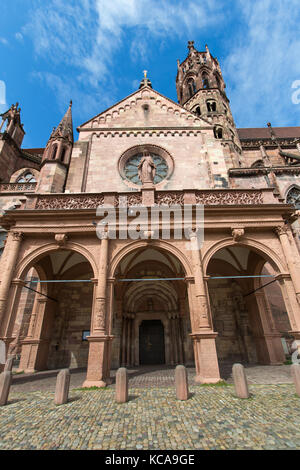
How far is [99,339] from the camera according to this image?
7289 millimetres

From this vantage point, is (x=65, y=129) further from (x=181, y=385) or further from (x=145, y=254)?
(x=181, y=385)

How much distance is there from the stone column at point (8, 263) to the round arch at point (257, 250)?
23.5 feet

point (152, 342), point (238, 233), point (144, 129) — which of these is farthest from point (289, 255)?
point (144, 129)

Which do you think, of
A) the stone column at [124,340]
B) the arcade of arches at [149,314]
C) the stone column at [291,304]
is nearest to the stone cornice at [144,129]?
the arcade of arches at [149,314]

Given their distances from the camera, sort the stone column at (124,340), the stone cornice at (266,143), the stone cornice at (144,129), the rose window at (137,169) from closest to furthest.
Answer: the stone column at (124,340) < the rose window at (137,169) < the stone cornice at (144,129) < the stone cornice at (266,143)

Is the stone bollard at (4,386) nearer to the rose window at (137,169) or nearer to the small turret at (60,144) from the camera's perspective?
the rose window at (137,169)

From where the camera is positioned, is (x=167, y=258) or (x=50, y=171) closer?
(x=167, y=258)

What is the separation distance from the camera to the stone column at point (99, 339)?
22.9ft

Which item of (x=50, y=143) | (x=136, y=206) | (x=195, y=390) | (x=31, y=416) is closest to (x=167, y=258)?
(x=136, y=206)

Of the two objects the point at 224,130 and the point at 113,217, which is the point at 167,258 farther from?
the point at 224,130

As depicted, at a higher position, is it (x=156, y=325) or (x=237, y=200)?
(x=237, y=200)

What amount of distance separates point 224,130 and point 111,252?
2021 cm

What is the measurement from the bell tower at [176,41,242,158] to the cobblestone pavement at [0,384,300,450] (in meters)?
20.1

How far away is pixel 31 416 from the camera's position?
15.3ft
